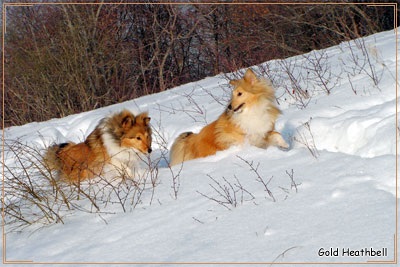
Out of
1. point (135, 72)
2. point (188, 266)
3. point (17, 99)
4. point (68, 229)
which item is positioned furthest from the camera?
point (135, 72)

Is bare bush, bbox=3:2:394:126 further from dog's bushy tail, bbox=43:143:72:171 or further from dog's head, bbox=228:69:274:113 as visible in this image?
dog's bushy tail, bbox=43:143:72:171

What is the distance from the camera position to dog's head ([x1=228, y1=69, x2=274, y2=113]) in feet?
18.9

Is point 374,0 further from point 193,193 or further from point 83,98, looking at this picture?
point 193,193

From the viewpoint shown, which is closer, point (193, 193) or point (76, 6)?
point (193, 193)

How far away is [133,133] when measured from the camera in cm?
587

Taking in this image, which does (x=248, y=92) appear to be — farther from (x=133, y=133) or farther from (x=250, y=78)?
(x=133, y=133)

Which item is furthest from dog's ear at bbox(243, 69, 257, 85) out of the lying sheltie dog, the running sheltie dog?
the lying sheltie dog

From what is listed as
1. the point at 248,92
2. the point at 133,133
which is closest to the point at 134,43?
the point at 133,133

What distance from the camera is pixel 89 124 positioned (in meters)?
10.1

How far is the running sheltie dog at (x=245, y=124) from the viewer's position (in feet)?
18.5

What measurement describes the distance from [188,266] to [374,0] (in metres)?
17.1

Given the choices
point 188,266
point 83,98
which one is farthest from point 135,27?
point 188,266

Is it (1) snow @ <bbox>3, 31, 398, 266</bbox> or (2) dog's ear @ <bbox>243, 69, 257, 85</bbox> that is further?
(2) dog's ear @ <bbox>243, 69, 257, 85</bbox>

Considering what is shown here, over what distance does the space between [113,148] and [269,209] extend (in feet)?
9.42
